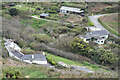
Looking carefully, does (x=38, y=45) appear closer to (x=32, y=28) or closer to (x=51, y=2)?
(x=32, y=28)

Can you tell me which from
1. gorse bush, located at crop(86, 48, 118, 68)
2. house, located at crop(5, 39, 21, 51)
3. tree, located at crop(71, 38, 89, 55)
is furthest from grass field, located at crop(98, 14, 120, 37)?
house, located at crop(5, 39, 21, 51)

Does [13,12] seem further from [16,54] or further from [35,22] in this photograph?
[16,54]

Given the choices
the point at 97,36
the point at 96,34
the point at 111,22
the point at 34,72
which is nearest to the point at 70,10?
the point at 111,22

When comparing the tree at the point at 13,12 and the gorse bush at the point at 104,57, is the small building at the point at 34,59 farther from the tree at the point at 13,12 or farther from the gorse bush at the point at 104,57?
the tree at the point at 13,12

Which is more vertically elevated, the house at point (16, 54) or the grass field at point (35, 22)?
the grass field at point (35, 22)

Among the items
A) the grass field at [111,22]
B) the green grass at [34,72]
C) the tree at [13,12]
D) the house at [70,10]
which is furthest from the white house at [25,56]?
the house at [70,10]
